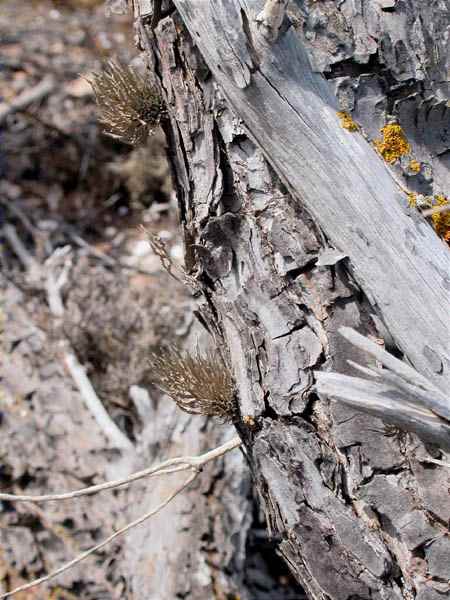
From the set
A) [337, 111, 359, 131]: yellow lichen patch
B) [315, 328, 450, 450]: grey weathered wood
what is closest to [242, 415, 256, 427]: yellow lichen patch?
[315, 328, 450, 450]: grey weathered wood

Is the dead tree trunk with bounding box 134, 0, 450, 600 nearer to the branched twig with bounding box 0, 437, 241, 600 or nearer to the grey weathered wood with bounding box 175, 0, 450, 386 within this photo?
the grey weathered wood with bounding box 175, 0, 450, 386

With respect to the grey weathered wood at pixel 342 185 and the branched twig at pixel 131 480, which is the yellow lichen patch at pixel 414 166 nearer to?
the grey weathered wood at pixel 342 185

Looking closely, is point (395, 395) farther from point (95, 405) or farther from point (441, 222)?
point (95, 405)

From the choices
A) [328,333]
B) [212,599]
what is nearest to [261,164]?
[328,333]

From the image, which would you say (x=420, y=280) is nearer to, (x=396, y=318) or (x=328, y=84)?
(x=396, y=318)

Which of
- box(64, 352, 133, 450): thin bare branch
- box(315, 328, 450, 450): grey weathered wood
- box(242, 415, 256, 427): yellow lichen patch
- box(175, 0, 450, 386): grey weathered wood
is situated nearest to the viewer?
box(315, 328, 450, 450): grey weathered wood

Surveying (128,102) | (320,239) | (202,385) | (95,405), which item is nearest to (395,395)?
(320,239)

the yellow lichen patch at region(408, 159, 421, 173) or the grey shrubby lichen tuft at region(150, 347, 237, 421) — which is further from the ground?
the yellow lichen patch at region(408, 159, 421, 173)
